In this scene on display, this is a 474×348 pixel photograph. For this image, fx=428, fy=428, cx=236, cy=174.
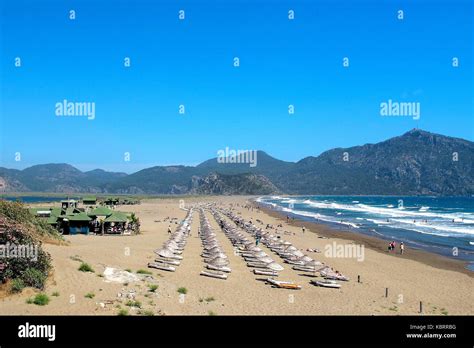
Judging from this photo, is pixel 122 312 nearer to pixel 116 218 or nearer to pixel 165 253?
pixel 165 253

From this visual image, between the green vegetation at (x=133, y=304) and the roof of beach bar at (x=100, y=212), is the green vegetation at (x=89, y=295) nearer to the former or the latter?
the green vegetation at (x=133, y=304)

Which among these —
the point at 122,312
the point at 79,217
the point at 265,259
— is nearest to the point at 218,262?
the point at 265,259

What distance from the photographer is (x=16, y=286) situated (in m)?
13.3

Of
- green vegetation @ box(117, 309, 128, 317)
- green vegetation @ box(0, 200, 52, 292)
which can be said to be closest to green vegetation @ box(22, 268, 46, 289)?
green vegetation @ box(0, 200, 52, 292)

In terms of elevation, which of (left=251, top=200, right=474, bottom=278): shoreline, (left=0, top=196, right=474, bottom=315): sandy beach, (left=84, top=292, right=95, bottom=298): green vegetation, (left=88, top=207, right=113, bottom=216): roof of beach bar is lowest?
(left=251, top=200, right=474, bottom=278): shoreline

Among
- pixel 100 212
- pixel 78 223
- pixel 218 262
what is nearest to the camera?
pixel 218 262

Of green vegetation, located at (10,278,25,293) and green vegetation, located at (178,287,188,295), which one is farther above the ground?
green vegetation, located at (10,278,25,293)

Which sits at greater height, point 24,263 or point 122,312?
point 24,263

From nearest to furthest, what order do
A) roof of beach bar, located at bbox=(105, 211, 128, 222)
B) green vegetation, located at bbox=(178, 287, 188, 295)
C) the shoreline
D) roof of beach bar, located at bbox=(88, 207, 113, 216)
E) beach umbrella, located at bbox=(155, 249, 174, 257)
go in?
green vegetation, located at bbox=(178, 287, 188, 295), beach umbrella, located at bbox=(155, 249, 174, 257), the shoreline, roof of beach bar, located at bbox=(105, 211, 128, 222), roof of beach bar, located at bbox=(88, 207, 113, 216)

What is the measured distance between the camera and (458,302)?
62.6ft

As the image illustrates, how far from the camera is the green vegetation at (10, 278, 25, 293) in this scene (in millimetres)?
13297

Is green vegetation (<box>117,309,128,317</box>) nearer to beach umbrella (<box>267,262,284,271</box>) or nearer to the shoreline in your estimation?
beach umbrella (<box>267,262,284,271</box>)
